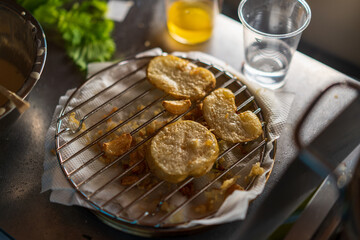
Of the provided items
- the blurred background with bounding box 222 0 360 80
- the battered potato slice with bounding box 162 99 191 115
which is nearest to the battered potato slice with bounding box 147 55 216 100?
the battered potato slice with bounding box 162 99 191 115

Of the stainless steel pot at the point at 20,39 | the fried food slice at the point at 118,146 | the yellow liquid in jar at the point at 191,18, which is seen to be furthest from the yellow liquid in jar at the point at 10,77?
the yellow liquid in jar at the point at 191,18

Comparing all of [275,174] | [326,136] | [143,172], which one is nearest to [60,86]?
[143,172]

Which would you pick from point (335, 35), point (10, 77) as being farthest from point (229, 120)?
point (335, 35)

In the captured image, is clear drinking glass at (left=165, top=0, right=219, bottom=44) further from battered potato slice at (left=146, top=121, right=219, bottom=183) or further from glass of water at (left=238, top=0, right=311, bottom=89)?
battered potato slice at (left=146, top=121, right=219, bottom=183)

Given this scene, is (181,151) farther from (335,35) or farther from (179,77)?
(335,35)

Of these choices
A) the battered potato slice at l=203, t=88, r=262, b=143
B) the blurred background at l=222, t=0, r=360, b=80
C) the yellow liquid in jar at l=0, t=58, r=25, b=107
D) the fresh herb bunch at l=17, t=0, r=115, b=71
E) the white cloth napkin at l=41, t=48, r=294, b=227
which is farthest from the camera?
the blurred background at l=222, t=0, r=360, b=80
